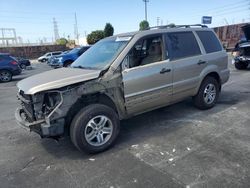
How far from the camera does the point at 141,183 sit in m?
2.99

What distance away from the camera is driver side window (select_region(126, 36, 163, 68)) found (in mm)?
4195

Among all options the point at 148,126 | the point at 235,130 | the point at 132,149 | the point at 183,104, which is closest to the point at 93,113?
the point at 132,149

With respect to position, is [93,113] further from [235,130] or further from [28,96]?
[235,130]

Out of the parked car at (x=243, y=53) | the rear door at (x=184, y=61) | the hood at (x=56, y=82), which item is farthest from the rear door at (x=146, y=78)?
the parked car at (x=243, y=53)

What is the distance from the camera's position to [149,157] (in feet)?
11.9

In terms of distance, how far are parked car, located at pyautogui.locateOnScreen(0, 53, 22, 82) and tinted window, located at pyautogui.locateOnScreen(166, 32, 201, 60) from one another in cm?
1222

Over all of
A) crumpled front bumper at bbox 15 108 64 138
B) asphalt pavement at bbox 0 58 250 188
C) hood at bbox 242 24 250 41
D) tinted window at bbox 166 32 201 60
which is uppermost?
hood at bbox 242 24 250 41

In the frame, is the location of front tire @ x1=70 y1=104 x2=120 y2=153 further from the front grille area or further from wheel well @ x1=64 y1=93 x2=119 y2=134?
the front grille area

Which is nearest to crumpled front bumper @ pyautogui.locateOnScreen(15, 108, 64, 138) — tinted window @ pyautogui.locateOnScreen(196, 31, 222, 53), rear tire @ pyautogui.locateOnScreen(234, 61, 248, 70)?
tinted window @ pyautogui.locateOnScreen(196, 31, 222, 53)

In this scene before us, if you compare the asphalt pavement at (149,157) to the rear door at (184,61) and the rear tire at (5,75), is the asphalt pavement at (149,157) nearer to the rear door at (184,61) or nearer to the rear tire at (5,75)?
the rear door at (184,61)

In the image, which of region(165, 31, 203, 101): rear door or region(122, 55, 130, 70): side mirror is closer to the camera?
region(122, 55, 130, 70): side mirror

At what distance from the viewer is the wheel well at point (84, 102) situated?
12.2 ft

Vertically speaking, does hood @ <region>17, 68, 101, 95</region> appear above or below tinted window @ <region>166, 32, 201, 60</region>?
below

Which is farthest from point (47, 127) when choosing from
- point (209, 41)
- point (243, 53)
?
point (243, 53)
